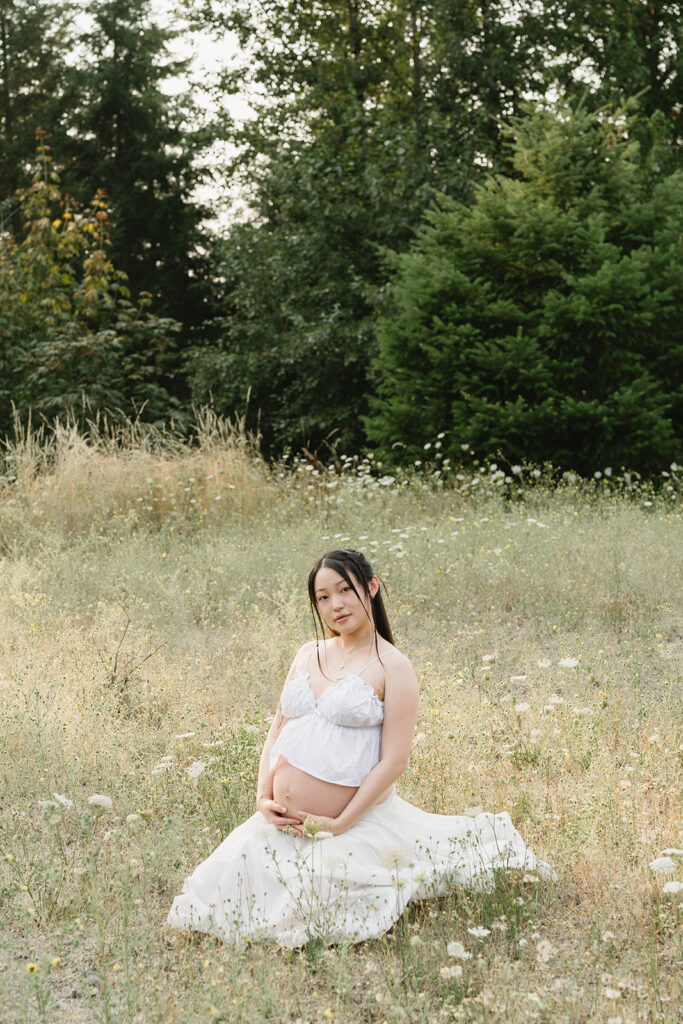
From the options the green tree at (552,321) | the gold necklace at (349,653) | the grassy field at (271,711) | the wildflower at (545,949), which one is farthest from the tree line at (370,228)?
the wildflower at (545,949)

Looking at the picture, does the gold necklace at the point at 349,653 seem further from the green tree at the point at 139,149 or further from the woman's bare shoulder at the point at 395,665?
the green tree at the point at 139,149

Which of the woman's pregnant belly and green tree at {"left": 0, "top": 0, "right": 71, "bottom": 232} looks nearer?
the woman's pregnant belly

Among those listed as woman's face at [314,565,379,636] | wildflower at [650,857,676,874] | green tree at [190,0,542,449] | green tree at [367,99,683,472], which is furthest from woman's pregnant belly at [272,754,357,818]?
green tree at [190,0,542,449]

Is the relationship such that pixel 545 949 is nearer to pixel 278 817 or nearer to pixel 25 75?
pixel 278 817

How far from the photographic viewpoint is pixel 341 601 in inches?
125

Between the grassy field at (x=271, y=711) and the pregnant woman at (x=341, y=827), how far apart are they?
0.09m

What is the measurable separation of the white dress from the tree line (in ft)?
24.4

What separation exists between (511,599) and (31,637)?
9.68 ft

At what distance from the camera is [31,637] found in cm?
579

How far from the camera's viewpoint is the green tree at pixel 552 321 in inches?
410

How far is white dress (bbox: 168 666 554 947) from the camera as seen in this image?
295 cm

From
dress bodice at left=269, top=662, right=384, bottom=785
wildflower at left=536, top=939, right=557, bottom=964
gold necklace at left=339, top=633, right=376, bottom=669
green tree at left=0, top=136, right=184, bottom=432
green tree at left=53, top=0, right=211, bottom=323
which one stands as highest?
green tree at left=53, top=0, right=211, bottom=323

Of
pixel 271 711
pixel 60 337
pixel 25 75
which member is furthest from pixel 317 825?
pixel 25 75

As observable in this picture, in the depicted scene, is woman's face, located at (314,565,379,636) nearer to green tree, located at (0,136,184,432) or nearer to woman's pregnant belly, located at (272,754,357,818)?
woman's pregnant belly, located at (272,754,357,818)
